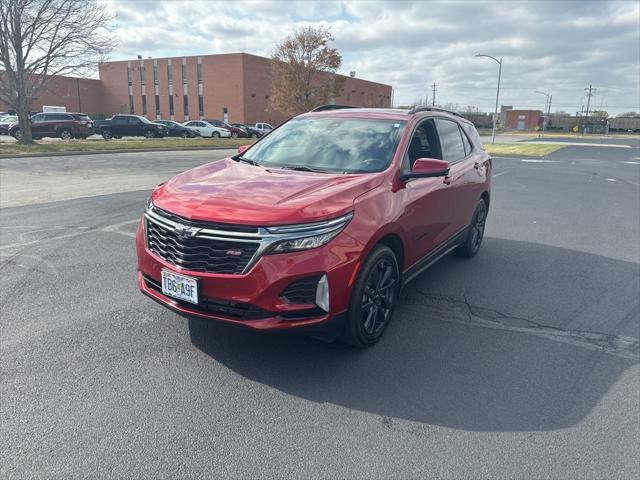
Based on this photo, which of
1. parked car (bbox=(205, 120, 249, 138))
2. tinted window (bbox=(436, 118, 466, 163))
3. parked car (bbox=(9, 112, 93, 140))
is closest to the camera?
tinted window (bbox=(436, 118, 466, 163))

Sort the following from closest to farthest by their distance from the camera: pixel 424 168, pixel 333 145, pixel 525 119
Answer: pixel 424 168 < pixel 333 145 < pixel 525 119

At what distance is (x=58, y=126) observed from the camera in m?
28.7

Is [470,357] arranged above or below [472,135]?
below

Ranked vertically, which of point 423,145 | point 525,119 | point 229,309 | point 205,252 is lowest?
point 229,309

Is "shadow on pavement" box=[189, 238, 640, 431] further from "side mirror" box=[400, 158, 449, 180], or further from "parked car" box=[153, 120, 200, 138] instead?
"parked car" box=[153, 120, 200, 138]

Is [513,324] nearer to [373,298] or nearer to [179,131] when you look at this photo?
[373,298]

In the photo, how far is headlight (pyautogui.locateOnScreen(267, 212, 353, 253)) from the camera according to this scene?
3.09 metres

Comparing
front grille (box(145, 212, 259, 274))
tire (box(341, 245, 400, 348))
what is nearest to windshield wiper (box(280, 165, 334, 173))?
tire (box(341, 245, 400, 348))

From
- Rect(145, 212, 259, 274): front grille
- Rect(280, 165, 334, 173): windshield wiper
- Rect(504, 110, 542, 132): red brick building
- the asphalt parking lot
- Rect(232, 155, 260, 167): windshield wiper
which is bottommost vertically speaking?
the asphalt parking lot

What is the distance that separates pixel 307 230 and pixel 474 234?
383cm

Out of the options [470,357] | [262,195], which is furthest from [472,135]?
[262,195]

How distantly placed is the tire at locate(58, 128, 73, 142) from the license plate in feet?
98.4

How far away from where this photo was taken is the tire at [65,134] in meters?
28.9

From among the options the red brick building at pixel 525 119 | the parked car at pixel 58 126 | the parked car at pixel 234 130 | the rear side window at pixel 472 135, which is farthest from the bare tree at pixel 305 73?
the red brick building at pixel 525 119
